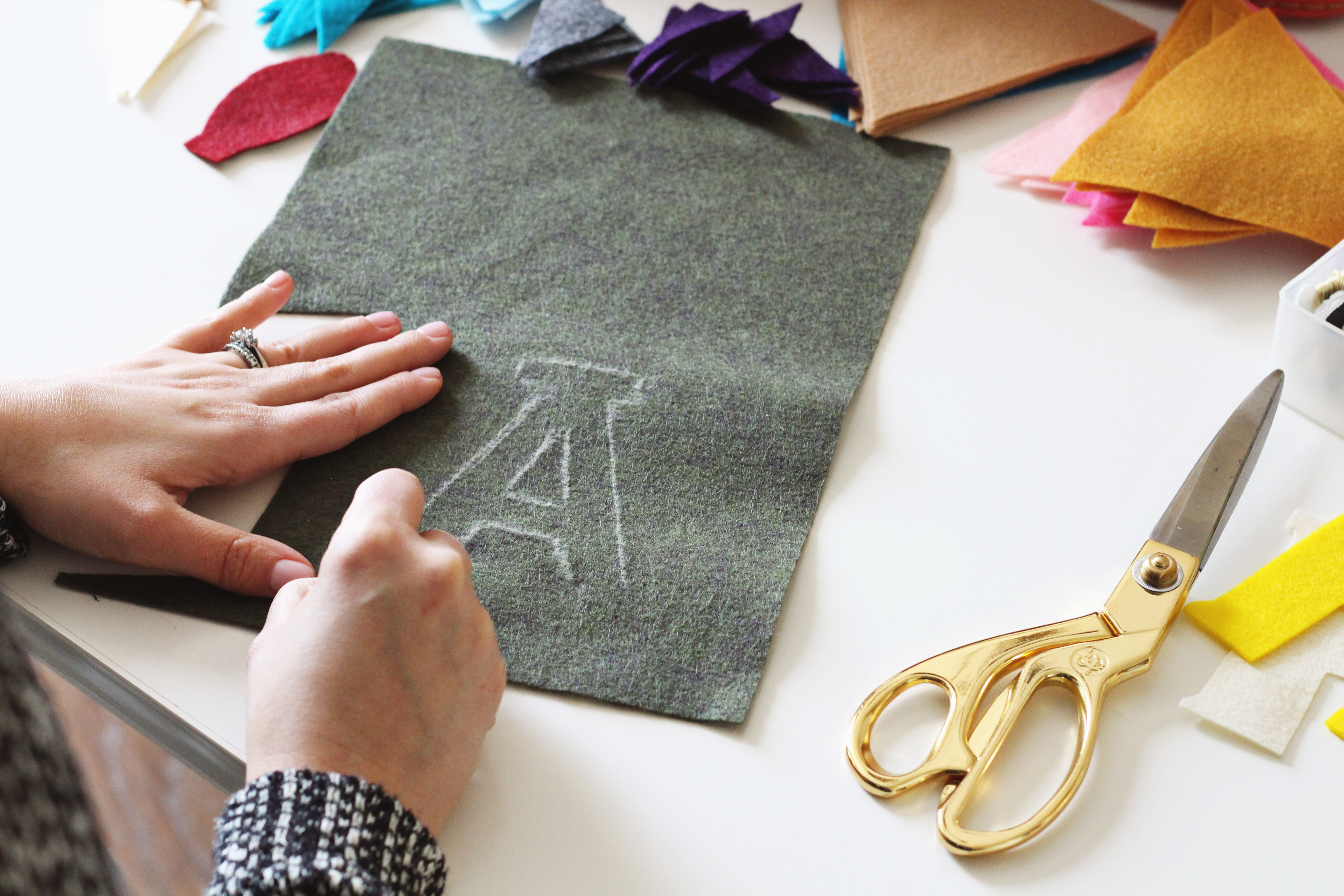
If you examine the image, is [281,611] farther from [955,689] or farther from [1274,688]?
[1274,688]

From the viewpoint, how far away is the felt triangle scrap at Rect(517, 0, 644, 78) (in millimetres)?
887

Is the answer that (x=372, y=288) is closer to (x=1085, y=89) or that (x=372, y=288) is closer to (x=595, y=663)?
(x=595, y=663)

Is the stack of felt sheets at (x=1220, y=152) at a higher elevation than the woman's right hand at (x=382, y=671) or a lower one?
higher

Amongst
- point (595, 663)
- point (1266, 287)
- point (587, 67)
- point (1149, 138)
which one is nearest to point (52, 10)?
point (587, 67)

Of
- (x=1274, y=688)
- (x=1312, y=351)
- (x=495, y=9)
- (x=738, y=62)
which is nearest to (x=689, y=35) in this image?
(x=738, y=62)

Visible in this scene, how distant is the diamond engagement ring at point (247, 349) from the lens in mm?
679

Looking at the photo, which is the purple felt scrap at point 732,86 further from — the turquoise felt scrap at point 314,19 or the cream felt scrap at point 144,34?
the cream felt scrap at point 144,34

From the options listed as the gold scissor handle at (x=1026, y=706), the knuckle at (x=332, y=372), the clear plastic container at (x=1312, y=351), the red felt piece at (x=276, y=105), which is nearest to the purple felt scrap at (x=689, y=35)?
the red felt piece at (x=276, y=105)

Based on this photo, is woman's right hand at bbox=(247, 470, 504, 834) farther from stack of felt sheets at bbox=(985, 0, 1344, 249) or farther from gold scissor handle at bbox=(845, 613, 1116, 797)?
stack of felt sheets at bbox=(985, 0, 1344, 249)

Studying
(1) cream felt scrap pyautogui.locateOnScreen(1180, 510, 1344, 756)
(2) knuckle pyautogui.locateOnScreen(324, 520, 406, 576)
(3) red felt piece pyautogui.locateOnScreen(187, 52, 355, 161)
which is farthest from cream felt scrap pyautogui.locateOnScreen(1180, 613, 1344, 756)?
(3) red felt piece pyautogui.locateOnScreen(187, 52, 355, 161)

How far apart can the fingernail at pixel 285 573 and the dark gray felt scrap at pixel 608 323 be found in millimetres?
29

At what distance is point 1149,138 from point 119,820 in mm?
1350

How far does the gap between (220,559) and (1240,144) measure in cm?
71

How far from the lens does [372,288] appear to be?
74cm
